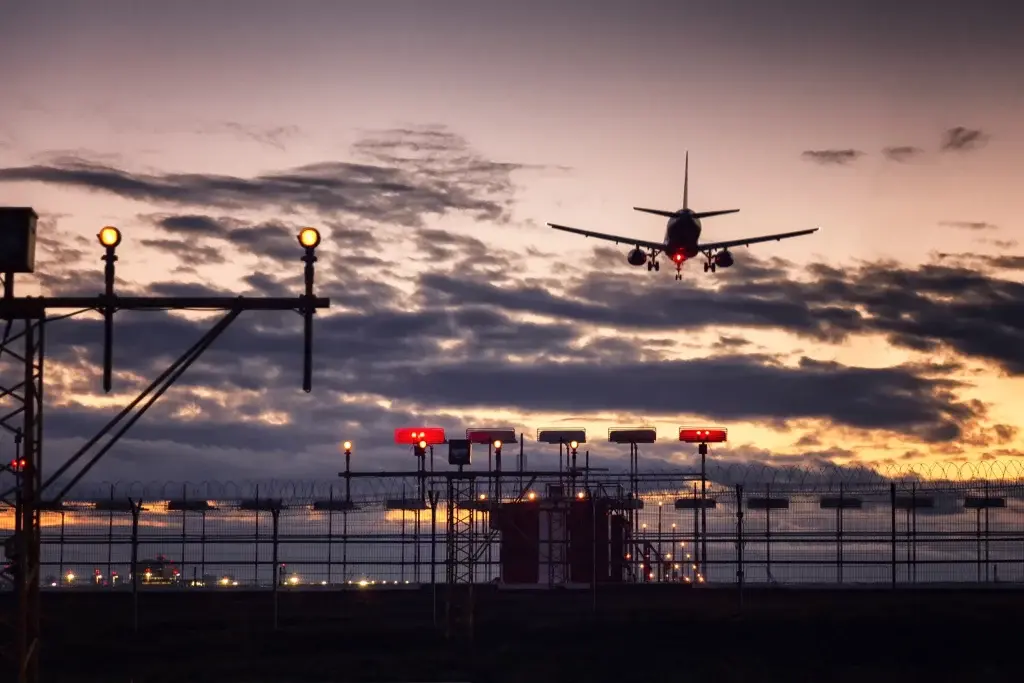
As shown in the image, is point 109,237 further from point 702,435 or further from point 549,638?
point 702,435

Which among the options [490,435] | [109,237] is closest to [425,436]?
[490,435]

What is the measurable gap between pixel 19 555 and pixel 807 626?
2632 cm

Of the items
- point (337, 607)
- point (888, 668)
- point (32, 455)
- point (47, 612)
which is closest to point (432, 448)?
point (337, 607)

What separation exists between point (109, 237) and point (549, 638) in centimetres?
2265

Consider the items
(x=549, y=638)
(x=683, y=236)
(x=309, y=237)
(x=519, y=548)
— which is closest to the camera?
(x=309, y=237)

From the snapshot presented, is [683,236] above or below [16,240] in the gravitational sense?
above

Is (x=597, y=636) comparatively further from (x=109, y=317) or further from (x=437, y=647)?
(x=109, y=317)

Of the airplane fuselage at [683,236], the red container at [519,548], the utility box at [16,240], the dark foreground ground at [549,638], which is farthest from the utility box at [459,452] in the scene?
the airplane fuselage at [683,236]

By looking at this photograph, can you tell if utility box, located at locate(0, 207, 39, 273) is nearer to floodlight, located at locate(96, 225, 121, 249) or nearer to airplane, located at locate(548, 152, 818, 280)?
floodlight, located at locate(96, 225, 121, 249)

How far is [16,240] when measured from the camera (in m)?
21.8

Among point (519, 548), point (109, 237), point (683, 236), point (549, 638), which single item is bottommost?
point (519, 548)

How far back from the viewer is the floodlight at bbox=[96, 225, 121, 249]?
20.9 meters

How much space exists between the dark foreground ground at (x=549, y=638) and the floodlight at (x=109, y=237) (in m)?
15.4

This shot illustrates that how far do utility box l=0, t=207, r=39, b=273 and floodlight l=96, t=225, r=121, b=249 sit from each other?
165 cm
